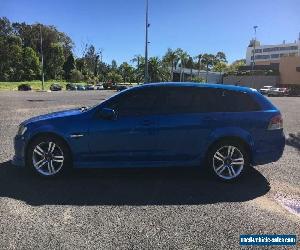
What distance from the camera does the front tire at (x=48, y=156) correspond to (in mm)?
7230

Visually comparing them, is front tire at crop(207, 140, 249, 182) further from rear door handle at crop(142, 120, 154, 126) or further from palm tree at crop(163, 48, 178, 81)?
palm tree at crop(163, 48, 178, 81)

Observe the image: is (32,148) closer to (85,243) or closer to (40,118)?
(40,118)

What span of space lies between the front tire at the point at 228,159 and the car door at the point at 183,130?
0.24 metres

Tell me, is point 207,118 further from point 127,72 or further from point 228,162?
point 127,72

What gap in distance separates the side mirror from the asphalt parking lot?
3.30ft

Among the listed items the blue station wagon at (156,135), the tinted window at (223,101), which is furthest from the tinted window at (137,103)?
the tinted window at (223,101)

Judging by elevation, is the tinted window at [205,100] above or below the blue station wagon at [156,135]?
above

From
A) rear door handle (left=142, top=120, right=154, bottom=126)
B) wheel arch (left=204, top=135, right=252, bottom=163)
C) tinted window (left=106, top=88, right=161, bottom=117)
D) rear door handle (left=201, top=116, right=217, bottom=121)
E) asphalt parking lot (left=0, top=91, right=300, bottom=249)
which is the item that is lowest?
asphalt parking lot (left=0, top=91, right=300, bottom=249)

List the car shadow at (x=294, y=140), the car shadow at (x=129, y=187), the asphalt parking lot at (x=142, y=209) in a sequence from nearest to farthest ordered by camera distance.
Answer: the asphalt parking lot at (x=142, y=209), the car shadow at (x=129, y=187), the car shadow at (x=294, y=140)

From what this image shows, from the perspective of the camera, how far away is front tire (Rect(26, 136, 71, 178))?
23.7 ft

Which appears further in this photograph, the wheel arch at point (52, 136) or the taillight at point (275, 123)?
the taillight at point (275, 123)

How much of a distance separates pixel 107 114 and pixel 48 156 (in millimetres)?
1168

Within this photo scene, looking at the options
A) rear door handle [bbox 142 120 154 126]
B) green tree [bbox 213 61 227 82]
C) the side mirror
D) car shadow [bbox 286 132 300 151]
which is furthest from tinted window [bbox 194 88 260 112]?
green tree [bbox 213 61 227 82]

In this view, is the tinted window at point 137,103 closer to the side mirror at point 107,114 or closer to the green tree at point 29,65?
the side mirror at point 107,114
